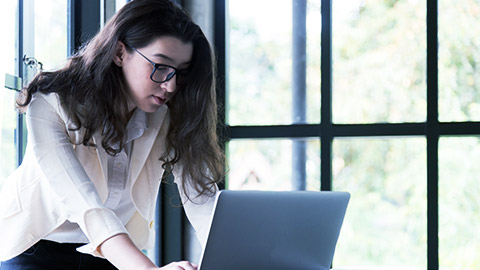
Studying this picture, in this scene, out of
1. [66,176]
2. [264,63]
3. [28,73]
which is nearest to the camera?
[66,176]

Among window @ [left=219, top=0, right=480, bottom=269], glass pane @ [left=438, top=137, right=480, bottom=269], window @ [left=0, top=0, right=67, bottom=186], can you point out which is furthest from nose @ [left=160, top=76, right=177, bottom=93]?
glass pane @ [left=438, top=137, right=480, bottom=269]

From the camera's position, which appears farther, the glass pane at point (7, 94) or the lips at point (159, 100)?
the glass pane at point (7, 94)

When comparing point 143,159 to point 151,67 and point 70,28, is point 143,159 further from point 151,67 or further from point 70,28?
point 70,28

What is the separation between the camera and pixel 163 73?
1.61 meters

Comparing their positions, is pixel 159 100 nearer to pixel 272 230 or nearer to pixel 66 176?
pixel 66 176

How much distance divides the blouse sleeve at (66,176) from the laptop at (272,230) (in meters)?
0.26

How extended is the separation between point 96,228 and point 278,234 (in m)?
0.37

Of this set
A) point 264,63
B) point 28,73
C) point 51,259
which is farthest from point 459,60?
point 51,259

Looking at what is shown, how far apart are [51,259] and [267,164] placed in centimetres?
173

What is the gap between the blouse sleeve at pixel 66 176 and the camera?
126 cm

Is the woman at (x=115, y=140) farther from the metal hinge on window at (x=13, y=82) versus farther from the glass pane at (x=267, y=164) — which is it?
the glass pane at (x=267, y=164)

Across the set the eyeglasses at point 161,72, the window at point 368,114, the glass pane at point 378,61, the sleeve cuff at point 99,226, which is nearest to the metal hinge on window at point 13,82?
the eyeglasses at point 161,72

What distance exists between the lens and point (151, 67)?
1590 mm

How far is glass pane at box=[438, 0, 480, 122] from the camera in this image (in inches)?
115
